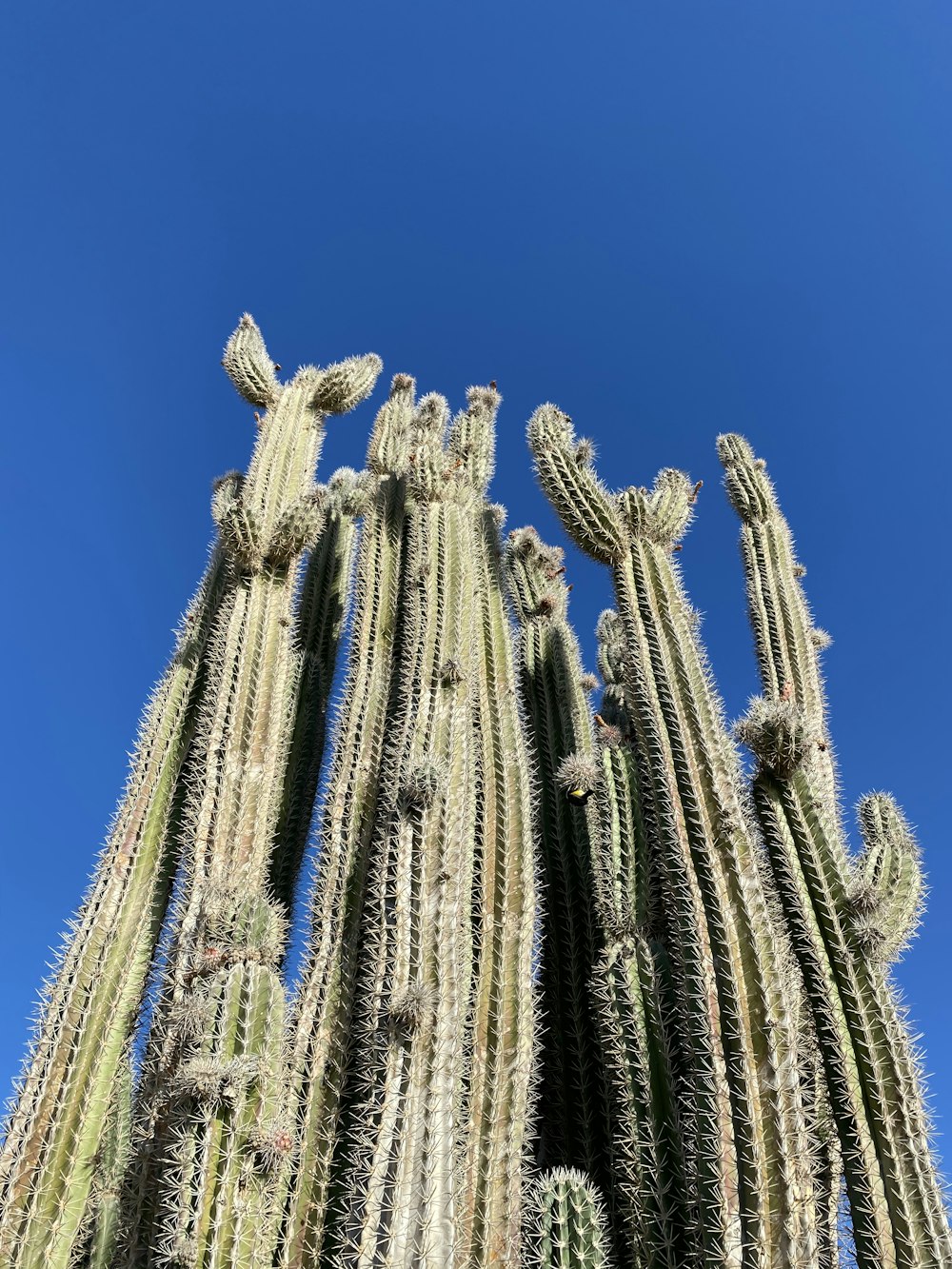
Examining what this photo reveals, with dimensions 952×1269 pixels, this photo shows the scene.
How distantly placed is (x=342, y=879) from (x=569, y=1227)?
1957 millimetres

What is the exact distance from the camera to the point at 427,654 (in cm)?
470

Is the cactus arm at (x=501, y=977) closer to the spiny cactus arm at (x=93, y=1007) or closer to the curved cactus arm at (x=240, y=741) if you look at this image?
the curved cactus arm at (x=240, y=741)

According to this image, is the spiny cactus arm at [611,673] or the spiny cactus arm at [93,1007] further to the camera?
the spiny cactus arm at [611,673]

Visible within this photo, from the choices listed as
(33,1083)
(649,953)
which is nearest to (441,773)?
(649,953)

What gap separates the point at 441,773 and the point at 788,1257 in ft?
7.17

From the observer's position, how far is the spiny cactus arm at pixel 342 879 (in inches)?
130

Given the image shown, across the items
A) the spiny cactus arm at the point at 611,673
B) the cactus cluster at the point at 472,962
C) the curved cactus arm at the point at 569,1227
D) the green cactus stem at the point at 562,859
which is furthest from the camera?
the spiny cactus arm at the point at 611,673

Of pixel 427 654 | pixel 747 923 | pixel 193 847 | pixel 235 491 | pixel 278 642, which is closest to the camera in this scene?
pixel 747 923

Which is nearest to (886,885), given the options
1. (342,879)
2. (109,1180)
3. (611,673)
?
(342,879)

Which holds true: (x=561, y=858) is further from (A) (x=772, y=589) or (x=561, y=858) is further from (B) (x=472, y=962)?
(A) (x=772, y=589)

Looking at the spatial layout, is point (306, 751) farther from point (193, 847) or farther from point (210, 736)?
point (193, 847)

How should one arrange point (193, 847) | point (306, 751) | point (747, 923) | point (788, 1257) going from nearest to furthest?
point (788, 1257), point (747, 923), point (193, 847), point (306, 751)

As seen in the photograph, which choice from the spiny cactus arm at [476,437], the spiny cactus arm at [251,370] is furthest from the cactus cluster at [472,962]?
the spiny cactus arm at [251,370]

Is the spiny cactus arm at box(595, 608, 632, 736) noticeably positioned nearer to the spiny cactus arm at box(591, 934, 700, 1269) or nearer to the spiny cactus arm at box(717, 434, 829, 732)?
the spiny cactus arm at box(717, 434, 829, 732)
